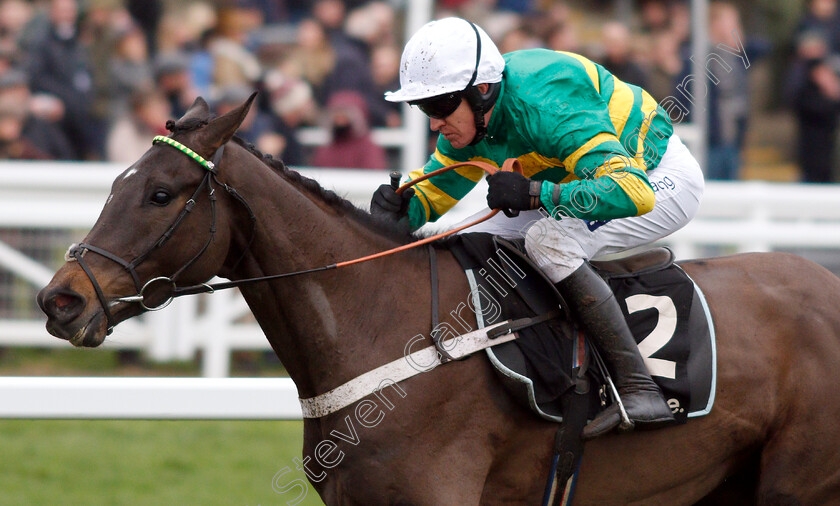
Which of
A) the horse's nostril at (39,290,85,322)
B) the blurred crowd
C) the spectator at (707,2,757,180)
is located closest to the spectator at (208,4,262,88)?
the blurred crowd

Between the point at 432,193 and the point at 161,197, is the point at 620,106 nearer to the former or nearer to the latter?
the point at 432,193

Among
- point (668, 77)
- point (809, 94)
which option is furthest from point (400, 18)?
point (809, 94)

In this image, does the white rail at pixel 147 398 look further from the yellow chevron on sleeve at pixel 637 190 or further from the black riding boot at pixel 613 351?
the yellow chevron on sleeve at pixel 637 190

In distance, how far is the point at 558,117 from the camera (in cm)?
331

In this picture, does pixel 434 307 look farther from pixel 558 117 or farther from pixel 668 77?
pixel 668 77

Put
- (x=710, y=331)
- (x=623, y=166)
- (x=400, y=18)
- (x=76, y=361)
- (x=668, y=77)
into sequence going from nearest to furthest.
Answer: (x=623, y=166), (x=710, y=331), (x=76, y=361), (x=668, y=77), (x=400, y=18)

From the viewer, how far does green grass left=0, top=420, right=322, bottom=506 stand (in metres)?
5.14

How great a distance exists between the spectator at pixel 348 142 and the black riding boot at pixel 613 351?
186 inches

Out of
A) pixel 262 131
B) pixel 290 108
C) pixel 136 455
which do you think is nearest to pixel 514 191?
pixel 136 455

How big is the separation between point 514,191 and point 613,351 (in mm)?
623

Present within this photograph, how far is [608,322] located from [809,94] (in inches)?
255

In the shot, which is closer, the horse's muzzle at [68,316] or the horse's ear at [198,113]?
the horse's muzzle at [68,316]

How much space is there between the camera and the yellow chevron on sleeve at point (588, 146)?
3264 millimetres

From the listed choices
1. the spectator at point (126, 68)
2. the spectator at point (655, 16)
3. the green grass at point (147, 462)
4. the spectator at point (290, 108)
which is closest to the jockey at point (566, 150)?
the green grass at point (147, 462)
